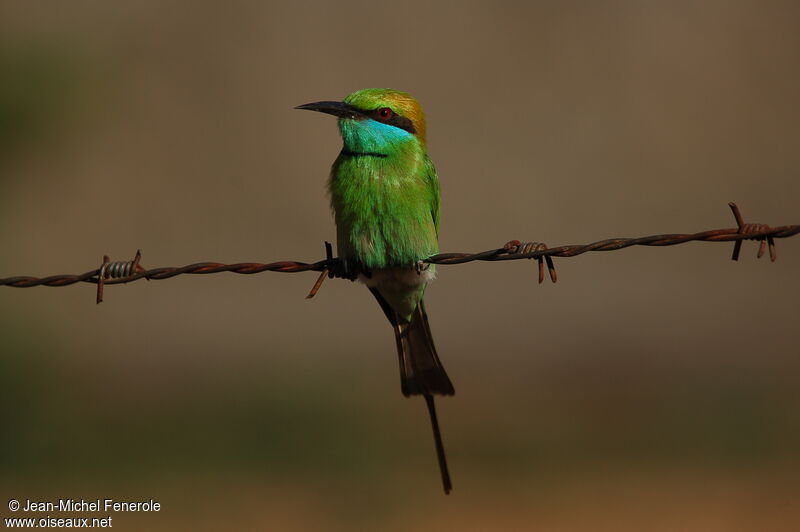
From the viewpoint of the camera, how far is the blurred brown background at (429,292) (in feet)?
22.2

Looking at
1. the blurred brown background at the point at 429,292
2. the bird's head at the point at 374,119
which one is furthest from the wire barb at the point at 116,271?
the blurred brown background at the point at 429,292

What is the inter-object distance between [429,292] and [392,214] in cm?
667

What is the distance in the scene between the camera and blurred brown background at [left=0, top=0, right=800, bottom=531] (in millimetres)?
6777

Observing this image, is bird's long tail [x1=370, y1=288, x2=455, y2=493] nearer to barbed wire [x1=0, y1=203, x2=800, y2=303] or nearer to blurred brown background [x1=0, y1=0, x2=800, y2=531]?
barbed wire [x1=0, y1=203, x2=800, y2=303]

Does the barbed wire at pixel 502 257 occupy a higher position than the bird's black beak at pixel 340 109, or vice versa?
the bird's black beak at pixel 340 109

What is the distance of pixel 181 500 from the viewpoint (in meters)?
6.35

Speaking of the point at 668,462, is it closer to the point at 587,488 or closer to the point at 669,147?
the point at 587,488

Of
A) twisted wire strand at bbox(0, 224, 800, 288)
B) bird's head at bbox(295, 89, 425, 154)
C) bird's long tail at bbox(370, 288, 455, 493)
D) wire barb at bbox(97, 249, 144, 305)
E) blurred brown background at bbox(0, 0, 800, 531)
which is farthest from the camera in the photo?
blurred brown background at bbox(0, 0, 800, 531)

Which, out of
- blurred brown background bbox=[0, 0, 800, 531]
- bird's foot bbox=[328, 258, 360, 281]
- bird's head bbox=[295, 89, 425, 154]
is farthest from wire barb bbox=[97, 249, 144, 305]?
blurred brown background bbox=[0, 0, 800, 531]

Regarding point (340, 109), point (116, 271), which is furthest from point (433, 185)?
point (116, 271)

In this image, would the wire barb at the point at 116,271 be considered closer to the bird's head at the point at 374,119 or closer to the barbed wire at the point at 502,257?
the barbed wire at the point at 502,257

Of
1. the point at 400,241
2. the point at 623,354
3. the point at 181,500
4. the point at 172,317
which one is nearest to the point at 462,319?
the point at 623,354

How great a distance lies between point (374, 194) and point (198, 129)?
8623 mm

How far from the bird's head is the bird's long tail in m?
0.62
